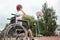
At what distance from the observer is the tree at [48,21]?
2347cm

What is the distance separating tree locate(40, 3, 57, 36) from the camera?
23469 mm

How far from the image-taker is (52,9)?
24641 millimetres

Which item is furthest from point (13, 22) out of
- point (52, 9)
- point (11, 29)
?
point (52, 9)

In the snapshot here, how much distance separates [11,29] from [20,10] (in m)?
0.47

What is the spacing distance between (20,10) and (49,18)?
63.4ft

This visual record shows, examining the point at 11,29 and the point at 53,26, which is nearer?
the point at 11,29

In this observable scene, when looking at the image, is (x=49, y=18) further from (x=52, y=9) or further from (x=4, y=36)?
Answer: (x=4, y=36)

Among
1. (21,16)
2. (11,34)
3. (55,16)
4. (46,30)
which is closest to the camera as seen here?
(21,16)

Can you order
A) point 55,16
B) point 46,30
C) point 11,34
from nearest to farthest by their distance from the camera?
1. point 11,34
2. point 46,30
3. point 55,16

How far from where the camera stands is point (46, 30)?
23219 millimetres

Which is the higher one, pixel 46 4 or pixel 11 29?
pixel 46 4

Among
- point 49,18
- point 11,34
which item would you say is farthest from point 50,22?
point 11,34

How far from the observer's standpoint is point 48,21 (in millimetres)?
23875

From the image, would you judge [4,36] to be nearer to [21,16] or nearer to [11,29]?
[11,29]
